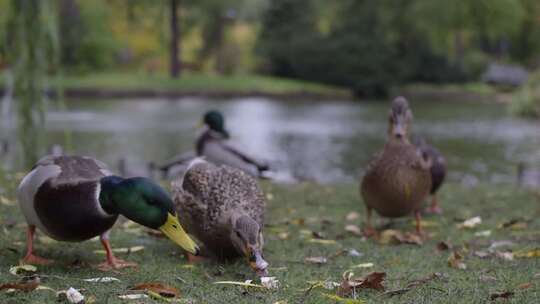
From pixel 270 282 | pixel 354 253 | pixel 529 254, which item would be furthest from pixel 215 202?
pixel 529 254

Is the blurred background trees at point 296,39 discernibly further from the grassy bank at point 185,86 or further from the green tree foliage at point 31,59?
the green tree foliage at point 31,59

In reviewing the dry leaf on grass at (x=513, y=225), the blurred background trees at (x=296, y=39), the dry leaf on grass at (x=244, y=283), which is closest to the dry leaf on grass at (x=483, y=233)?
the dry leaf on grass at (x=513, y=225)

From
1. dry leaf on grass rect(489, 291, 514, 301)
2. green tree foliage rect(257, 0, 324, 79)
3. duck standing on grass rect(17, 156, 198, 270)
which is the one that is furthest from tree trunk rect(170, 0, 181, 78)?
dry leaf on grass rect(489, 291, 514, 301)

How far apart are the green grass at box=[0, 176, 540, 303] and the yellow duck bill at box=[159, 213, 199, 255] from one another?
0.70ft

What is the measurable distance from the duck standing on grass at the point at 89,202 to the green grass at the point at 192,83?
106 feet

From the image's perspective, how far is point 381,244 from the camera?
5.58 meters

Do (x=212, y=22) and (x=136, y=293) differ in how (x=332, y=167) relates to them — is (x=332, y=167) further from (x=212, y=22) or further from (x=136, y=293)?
(x=212, y=22)

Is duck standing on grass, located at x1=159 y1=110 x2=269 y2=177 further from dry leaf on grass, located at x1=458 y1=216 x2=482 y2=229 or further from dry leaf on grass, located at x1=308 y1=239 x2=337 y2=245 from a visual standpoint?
dry leaf on grass, located at x1=308 y1=239 x2=337 y2=245

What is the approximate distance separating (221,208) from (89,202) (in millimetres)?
897

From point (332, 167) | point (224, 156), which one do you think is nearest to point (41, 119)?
point (224, 156)

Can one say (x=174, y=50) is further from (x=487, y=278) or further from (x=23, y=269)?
(x=487, y=278)

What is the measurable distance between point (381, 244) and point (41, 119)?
5.01m

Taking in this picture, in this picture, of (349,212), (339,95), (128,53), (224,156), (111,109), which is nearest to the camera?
(349,212)

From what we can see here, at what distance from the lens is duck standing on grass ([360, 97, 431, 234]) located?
5.73 m
